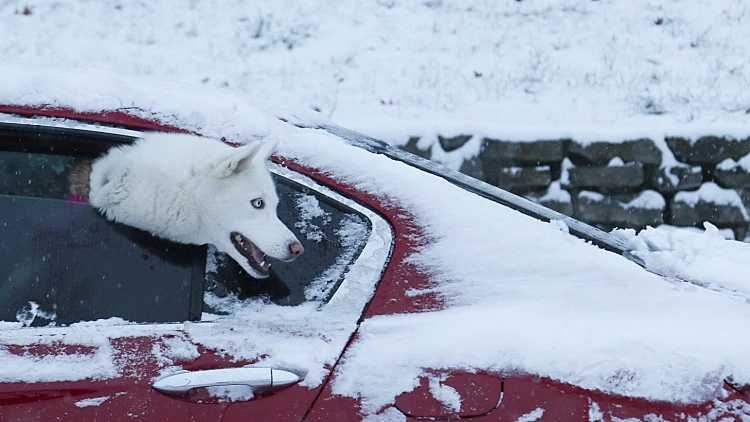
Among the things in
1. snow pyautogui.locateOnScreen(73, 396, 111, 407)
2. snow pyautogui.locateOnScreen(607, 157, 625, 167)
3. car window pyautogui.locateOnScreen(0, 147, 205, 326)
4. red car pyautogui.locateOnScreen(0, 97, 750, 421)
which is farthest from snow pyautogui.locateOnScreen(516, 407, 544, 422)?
snow pyautogui.locateOnScreen(607, 157, 625, 167)

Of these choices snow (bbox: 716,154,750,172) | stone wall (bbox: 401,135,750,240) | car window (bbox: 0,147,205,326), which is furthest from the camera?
snow (bbox: 716,154,750,172)

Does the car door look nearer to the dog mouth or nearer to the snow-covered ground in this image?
the dog mouth

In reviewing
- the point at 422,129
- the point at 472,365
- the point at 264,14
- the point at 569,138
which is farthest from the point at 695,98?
the point at 472,365

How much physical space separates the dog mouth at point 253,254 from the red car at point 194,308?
4 centimetres

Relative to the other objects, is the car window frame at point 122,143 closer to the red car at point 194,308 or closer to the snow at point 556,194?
the red car at point 194,308

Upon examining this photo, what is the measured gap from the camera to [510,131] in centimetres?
568

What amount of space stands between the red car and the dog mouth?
0.14 ft

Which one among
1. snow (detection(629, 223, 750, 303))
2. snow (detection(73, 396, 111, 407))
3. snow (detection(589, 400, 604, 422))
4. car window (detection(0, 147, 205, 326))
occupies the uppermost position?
snow (detection(629, 223, 750, 303))

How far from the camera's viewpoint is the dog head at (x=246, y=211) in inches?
80.0

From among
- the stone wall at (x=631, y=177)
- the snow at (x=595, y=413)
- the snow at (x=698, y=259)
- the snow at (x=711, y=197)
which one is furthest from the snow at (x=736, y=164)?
the snow at (x=595, y=413)

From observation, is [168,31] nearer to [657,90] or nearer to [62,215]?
[657,90]

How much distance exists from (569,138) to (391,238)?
4064 mm

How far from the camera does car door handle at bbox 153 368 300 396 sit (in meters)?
1.73

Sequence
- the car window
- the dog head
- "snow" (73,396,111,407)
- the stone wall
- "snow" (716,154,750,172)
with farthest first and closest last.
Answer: "snow" (716,154,750,172) → the stone wall → the dog head → the car window → "snow" (73,396,111,407)
